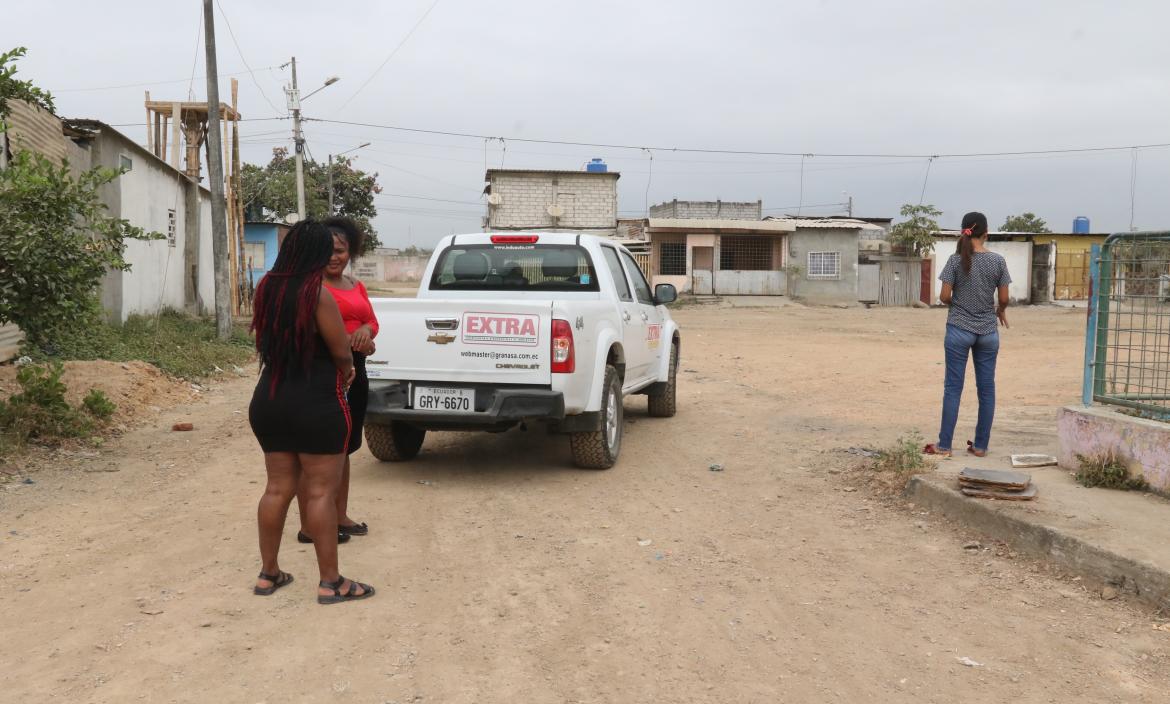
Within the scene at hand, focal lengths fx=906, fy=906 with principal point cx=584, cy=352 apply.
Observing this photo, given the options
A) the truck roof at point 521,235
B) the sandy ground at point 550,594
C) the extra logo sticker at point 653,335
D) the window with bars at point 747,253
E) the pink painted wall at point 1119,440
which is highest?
the window with bars at point 747,253

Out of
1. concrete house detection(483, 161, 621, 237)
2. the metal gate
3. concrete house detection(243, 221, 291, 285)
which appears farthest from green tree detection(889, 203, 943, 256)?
concrete house detection(243, 221, 291, 285)

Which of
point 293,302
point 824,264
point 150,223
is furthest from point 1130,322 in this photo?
point 824,264

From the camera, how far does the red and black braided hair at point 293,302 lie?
3.82 m

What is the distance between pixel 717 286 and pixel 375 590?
3165 centimetres

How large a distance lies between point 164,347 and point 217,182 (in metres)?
3.88

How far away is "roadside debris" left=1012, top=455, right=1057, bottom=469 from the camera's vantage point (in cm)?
604

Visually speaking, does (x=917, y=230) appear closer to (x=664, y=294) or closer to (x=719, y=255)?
(x=719, y=255)

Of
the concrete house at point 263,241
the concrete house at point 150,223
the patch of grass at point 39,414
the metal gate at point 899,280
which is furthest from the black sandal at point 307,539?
the metal gate at point 899,280

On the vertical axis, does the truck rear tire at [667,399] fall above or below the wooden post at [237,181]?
below

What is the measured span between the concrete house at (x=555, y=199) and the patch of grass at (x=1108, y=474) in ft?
111

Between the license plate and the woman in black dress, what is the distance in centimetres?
197

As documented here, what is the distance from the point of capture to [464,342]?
5957mm

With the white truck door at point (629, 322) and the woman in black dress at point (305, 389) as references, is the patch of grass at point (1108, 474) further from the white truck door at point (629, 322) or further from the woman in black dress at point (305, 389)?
the woman in black dress at point (305, 389)

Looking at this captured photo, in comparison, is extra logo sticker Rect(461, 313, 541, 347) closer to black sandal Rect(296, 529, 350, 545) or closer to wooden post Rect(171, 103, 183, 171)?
black sandal Rect(296, 529, 350, 545)
